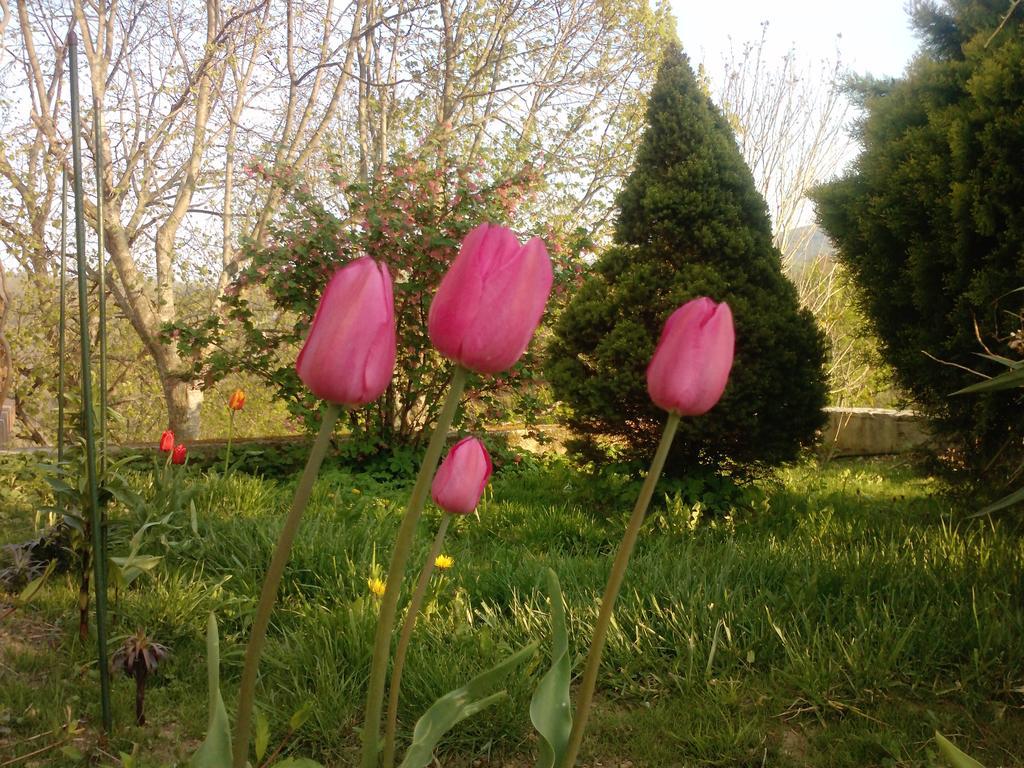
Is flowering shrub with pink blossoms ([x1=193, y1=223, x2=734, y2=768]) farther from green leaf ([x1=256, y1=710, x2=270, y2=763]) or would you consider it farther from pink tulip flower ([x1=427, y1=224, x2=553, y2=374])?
green leaf ([x1=256, y1=710, x2=270, y2=763])

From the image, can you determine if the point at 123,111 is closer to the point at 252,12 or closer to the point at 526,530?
the point at 252,12

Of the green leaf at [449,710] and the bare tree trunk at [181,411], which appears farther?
the bare tree trunk at [181,411]

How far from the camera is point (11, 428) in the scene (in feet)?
23.9

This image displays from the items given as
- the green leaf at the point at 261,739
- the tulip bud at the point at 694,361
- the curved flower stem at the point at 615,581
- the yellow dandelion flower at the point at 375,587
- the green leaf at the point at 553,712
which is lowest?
the yellow dandelion flower at the point at 375,587

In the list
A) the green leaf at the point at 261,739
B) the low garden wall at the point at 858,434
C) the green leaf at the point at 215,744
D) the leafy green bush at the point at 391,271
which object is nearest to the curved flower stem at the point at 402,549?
the green leaf at the point at 215,744

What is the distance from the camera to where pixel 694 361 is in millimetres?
715

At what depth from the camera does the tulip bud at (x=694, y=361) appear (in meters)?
0.71

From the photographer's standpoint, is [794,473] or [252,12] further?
[252,12]

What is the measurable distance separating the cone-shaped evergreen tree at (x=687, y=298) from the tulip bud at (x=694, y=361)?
3.16 metres

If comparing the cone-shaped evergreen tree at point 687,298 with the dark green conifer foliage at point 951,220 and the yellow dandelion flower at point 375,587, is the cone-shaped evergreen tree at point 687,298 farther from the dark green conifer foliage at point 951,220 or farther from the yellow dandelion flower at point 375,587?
the yellow dandelion flower at point 375,587

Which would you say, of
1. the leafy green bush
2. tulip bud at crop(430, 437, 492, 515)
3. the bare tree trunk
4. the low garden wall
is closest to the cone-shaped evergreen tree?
the leafy green bush

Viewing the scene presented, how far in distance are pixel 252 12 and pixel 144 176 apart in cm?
214

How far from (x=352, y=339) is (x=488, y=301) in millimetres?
113

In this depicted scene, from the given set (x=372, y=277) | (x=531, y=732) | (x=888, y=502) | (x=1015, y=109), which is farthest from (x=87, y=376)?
(x=888, y=502)
